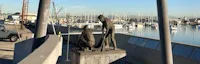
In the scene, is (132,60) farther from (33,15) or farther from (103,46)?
(33,15)

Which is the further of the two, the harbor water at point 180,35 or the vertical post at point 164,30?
the harbor water at point 180,35

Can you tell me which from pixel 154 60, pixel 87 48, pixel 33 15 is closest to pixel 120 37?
pixel 154 60

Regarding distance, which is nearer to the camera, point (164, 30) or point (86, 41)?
point (164, 30)

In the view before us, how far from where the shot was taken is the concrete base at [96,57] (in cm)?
1366

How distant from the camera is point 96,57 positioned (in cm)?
1393

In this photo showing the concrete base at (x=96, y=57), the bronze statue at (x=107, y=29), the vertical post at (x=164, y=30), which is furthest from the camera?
the bronze statue at (x=107, y=29)

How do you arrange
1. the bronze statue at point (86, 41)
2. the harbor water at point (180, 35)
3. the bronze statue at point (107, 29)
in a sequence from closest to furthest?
1. the bronze statue at point (86, 41)
2. the bronze statue at point (107, 29)
3. the harbor water at point (180, 35)

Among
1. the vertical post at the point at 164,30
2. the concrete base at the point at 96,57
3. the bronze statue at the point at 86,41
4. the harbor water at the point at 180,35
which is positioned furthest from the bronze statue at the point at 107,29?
the harbor water at the point at 180,35

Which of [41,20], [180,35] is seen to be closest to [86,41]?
[41,20]

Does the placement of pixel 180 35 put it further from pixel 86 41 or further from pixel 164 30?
pixel 164 30

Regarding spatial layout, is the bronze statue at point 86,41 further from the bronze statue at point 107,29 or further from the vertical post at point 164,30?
the vertical post at point 164,30

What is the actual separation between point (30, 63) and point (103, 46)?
830cm

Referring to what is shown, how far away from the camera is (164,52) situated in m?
7.28

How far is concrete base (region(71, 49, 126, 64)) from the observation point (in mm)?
13656
